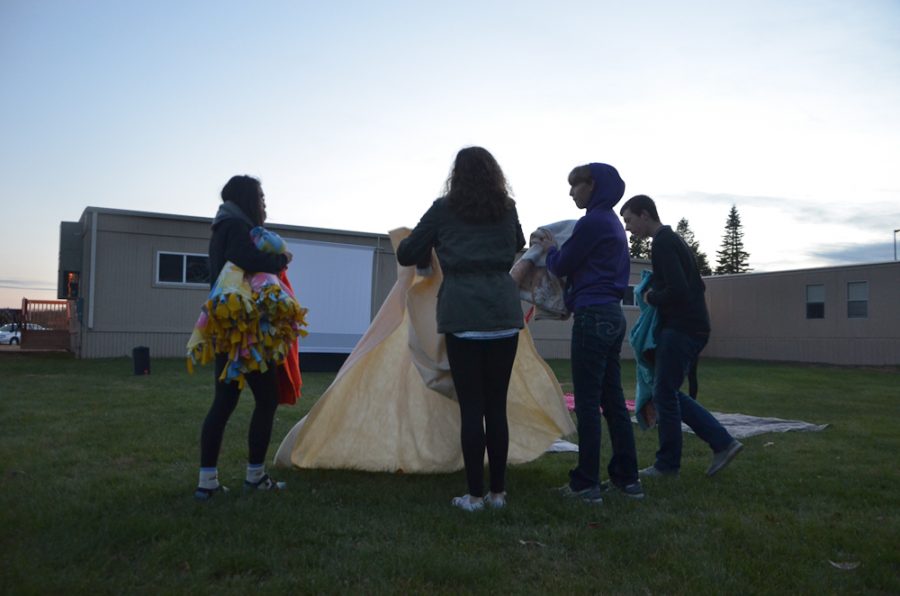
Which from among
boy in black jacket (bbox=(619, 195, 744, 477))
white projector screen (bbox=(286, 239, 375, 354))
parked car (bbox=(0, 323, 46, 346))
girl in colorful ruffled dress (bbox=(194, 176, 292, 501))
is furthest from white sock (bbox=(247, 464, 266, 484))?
parked car (bbox=(0, 323, 46, 346))

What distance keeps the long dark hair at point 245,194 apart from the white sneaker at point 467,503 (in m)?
1.97

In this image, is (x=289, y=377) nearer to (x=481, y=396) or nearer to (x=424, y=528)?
(x=481, y=396)

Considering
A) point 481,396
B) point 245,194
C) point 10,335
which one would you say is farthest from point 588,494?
point 10,335

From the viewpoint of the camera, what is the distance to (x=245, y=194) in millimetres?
4309

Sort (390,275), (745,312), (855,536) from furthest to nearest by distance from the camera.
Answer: (745,312)
(390,275)
(855,536)

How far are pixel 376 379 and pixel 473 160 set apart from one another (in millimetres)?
1897

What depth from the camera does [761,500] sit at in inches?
176

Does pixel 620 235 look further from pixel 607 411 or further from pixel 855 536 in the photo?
pixel 855 536

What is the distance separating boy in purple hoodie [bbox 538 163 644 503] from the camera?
14.3 feet

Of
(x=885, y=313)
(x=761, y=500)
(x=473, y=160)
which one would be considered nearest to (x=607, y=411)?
(x=761, y=500)

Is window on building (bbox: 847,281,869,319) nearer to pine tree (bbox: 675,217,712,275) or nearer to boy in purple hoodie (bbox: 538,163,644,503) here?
boy in purple hoodie (bbox: 538,163,644,503)

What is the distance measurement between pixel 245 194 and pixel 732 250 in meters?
82.0

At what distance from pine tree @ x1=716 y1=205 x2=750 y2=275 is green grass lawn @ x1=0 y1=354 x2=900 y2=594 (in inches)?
3047

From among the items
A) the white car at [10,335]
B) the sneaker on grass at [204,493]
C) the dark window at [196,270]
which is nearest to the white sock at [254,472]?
the sneaker on grass at [204,493]
